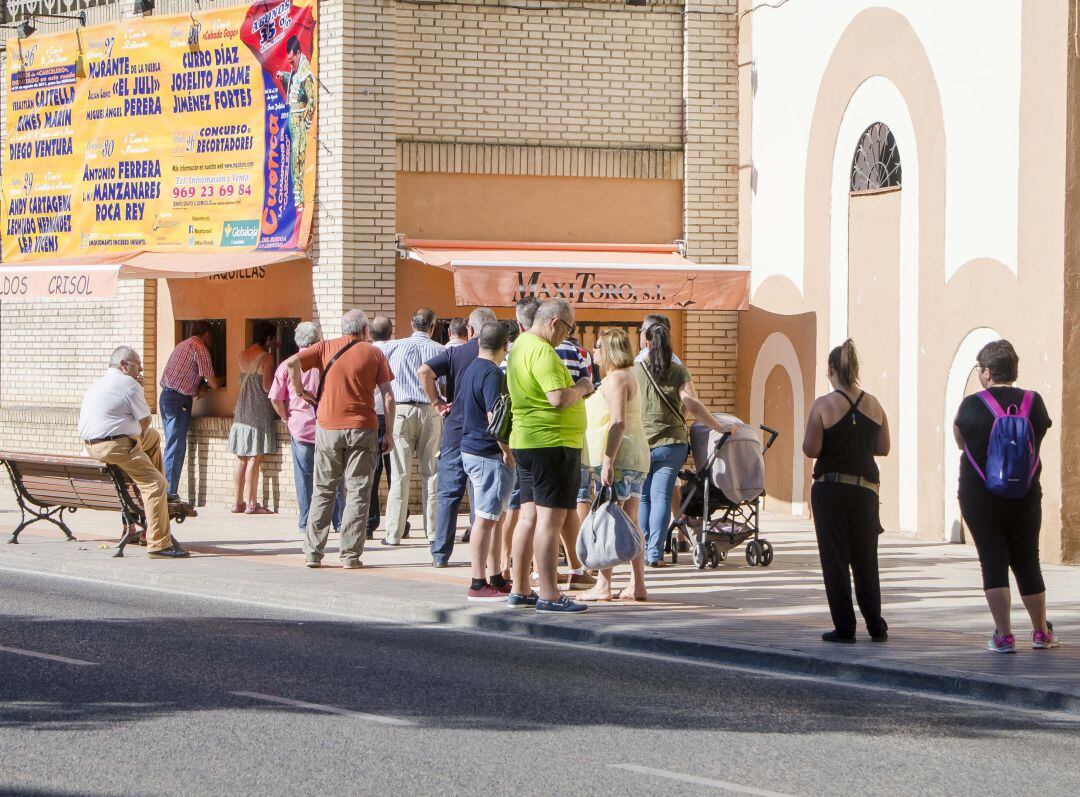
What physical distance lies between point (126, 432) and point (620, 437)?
4628mm

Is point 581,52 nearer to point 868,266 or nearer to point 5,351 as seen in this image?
point 868,266

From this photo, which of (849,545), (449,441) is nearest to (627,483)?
(449,441)

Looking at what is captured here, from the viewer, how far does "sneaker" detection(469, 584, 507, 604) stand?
1130cm

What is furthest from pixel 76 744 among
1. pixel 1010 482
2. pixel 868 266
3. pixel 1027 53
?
pixel 868 266

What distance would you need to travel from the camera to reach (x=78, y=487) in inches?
570

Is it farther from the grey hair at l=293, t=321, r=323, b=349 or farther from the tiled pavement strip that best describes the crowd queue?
the tiled pavement strip

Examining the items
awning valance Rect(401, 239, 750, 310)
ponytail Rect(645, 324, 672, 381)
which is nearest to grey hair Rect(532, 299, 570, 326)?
ponytail Rect(645, 324, 672, 381)

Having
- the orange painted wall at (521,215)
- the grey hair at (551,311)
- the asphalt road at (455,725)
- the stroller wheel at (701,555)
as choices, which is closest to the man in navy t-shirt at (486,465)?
the grey hair at (551,311)

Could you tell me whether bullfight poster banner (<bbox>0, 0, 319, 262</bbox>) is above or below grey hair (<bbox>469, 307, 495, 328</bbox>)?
above

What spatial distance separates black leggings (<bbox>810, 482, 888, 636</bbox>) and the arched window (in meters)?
6.88

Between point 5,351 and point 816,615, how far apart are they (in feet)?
44.5

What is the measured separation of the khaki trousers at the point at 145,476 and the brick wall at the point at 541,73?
539cm

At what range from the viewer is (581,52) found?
18.2 m

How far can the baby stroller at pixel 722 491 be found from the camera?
13.2 meters
